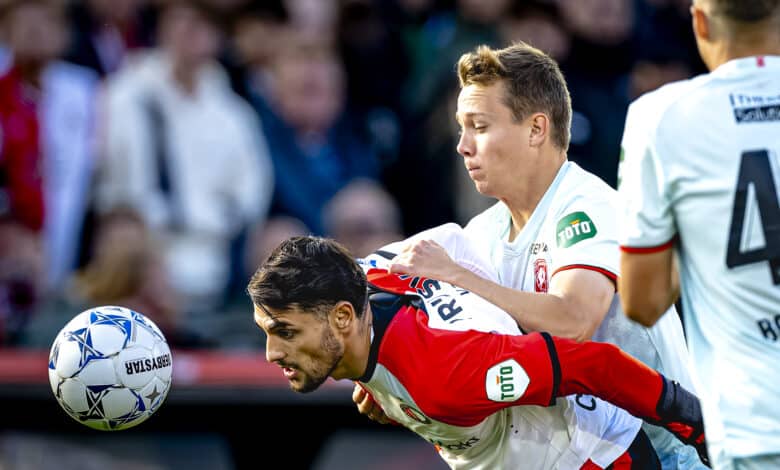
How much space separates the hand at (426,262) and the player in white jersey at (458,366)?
0.11 metres

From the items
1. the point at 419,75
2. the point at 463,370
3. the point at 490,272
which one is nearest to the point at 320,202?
the point at 419,75

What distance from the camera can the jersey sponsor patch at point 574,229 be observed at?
464 centimetres

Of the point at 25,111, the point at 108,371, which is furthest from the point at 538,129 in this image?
the point at 25,111

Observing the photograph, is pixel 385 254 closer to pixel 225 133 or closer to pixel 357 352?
pixel 357 352

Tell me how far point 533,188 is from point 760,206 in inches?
58.9

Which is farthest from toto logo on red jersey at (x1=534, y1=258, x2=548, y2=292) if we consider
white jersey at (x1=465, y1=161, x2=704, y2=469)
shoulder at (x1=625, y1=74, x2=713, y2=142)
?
shoulder at (x1=625, y1=74, x2=713, y2=142)

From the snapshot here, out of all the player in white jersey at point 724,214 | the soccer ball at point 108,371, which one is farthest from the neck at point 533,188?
the soccer ball at point 108,371

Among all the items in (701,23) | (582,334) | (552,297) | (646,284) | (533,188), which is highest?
(701,23)

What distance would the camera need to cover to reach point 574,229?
468cm

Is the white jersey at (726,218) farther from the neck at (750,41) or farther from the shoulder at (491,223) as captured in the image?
the shoulder at (491,223)

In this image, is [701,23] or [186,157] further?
[186,157]

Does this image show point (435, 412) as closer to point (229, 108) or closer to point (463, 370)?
point (463, 370)

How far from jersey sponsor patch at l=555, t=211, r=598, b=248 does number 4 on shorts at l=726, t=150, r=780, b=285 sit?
1078 mm

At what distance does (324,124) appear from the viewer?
10273 millimetres
